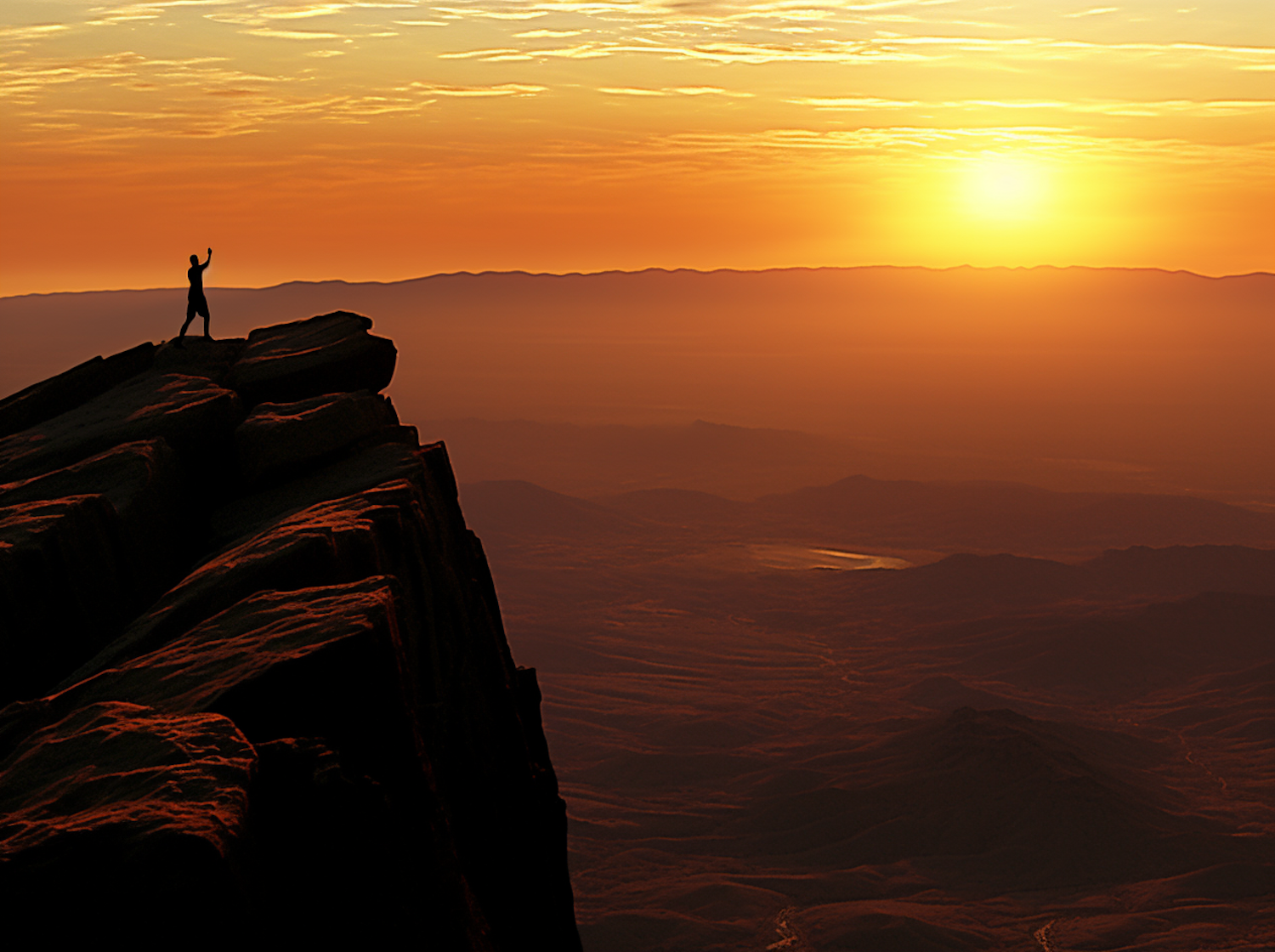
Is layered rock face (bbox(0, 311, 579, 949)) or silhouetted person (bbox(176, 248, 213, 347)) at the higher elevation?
silhouetted person (bbox(176, 248, 213, 347))

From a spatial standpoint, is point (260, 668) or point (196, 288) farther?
point (196, 288)

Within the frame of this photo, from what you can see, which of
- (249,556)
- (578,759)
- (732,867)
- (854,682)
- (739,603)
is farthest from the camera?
(739,603)

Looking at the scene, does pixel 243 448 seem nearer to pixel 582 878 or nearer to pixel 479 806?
pixel 479 806

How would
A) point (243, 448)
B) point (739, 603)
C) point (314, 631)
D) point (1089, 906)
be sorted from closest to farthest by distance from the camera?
1. point (314, 631)
2. point (243, 448)
3. point (1089, 906)
4. point (739, 603)

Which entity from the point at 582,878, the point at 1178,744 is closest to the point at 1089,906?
the point at 582,878

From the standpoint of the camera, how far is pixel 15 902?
9852 mm

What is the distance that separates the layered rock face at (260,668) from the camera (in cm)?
1079

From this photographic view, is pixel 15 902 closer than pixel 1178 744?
Yes

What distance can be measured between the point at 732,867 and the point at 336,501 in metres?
69.7

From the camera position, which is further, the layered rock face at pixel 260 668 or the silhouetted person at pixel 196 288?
the silhouetted person at pixel 196 288

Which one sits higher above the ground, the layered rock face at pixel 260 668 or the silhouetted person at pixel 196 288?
the silhouetted person at pixel 196 288

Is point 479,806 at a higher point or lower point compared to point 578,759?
higher

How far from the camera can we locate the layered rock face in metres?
10.8

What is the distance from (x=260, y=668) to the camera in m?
12.9
